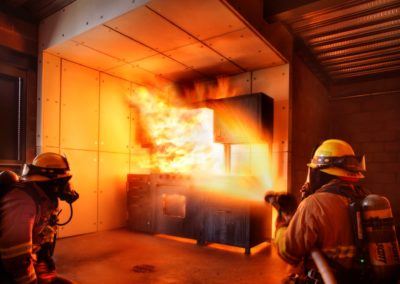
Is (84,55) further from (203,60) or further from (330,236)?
(330,236)

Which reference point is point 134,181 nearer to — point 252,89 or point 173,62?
point 173,62

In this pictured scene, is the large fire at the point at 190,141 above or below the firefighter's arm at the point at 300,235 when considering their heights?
above

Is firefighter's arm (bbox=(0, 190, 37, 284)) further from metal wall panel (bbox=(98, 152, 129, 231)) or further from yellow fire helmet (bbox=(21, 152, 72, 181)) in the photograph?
metal wall panel (bbox=(98, 152, 129, 231))

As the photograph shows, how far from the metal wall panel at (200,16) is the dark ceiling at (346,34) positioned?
1.02 meters

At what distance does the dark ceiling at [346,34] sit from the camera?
474cm

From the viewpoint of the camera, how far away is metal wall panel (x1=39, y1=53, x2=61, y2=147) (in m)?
5.41

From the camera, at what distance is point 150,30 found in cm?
461

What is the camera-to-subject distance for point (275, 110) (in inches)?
235

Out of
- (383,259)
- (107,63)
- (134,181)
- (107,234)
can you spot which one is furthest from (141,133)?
(383,259)

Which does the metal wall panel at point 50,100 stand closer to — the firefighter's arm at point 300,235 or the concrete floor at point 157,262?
the concrete floor at point 157,262

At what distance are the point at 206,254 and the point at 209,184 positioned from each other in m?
1.21

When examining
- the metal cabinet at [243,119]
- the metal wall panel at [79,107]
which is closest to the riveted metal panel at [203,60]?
the metal cabinet at [243,119]

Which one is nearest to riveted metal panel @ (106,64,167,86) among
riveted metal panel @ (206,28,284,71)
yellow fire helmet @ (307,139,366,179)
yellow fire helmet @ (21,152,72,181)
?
riveted metal panel @ (206,28,284,71)

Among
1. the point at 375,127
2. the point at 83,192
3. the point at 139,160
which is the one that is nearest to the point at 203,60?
the point at 139,160
